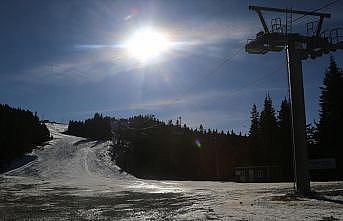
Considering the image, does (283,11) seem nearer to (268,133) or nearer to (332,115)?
(332,115)

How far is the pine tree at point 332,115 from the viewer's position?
58.6 m

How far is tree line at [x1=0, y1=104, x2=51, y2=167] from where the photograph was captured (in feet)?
322

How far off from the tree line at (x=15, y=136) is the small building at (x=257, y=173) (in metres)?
47.5

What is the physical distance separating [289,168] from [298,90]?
132 feet

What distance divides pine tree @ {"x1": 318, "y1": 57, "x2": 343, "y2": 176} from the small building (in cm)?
1230

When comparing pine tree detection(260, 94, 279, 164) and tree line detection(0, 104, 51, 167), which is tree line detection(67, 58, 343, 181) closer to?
pine tree detection(260, 94, 279, 164)

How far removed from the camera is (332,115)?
58.8 metres

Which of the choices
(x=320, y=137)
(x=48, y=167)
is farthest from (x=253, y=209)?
(x=48, y=167)

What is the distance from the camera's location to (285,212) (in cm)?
1955

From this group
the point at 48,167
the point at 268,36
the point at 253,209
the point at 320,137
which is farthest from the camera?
the point at 48,167

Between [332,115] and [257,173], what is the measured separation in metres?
19.5

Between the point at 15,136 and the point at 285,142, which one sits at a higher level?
the point at 15,136

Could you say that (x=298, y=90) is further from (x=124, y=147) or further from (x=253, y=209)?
(x=124, y=147)

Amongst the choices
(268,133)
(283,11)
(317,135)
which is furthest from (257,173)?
(283,11)
